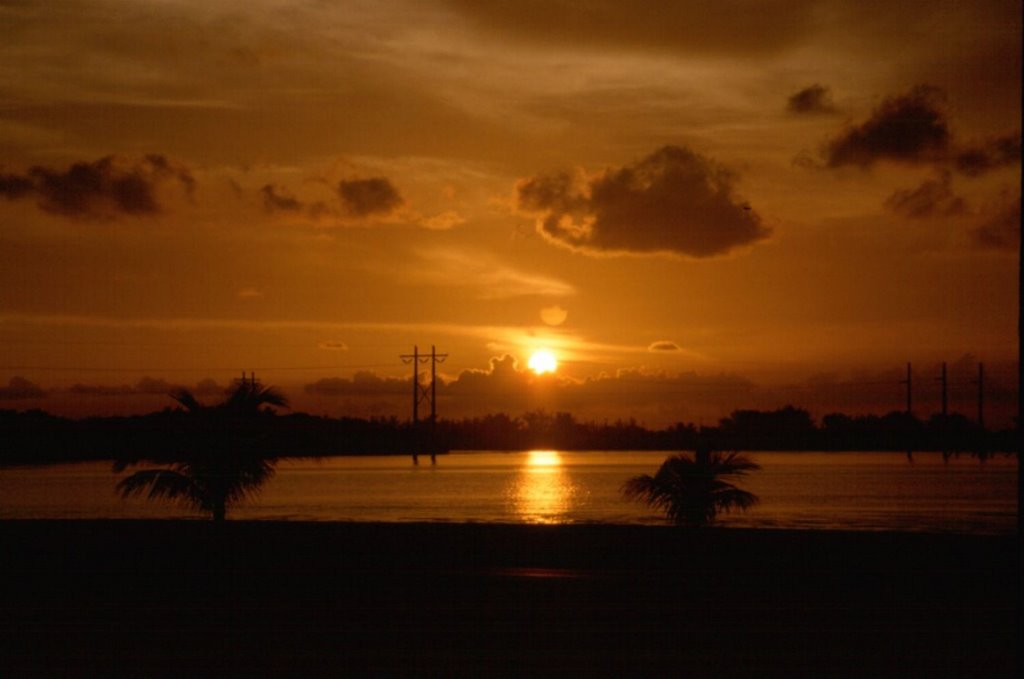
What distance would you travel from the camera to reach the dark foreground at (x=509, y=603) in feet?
35.2

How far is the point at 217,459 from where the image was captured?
22344mm

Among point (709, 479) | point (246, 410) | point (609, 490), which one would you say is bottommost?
point (609, 490)

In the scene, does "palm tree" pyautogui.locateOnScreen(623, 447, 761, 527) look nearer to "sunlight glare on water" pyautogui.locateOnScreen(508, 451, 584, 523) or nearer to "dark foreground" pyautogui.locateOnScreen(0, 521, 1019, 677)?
"dark foreground" pyautogui.locateOnScreen(0, 521, 1019, 677)

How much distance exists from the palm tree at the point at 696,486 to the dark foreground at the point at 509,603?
2367mm

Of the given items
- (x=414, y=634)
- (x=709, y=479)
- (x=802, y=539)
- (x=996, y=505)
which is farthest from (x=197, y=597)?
(x=996, y=505)

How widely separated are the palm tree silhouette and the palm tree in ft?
25.0

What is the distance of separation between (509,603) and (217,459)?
34.0 feet

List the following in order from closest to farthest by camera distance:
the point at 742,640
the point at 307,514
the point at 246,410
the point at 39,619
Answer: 1. the point at 742,640
2. the point at 39,619
3. the point at 246,410
4. the point at 307,514

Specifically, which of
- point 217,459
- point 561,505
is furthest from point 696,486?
point 561,505

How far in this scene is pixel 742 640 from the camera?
11578 mm

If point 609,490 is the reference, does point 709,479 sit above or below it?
above

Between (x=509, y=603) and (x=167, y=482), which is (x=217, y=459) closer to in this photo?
(x=167, y=482)

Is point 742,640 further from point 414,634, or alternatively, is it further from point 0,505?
point 0,505

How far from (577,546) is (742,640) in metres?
7.32
